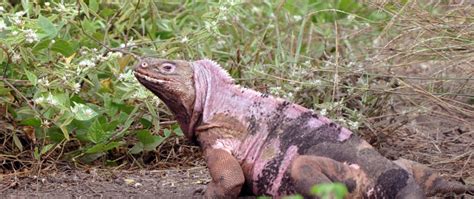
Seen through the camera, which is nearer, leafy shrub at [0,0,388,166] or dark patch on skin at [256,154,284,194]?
dark patch on skin at [256,154,284,194]

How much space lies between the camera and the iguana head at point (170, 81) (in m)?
5.90

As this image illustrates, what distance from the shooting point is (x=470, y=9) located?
682cm

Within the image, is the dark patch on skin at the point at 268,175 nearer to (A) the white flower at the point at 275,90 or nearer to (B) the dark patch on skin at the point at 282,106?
(B) the dark patch on skin at the point at 282,106

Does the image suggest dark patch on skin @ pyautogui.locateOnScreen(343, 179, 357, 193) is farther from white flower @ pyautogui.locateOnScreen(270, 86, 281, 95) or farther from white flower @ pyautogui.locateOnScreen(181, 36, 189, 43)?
white flower @ pyautogui.locateOnScreen(181, 36, 189, 43)

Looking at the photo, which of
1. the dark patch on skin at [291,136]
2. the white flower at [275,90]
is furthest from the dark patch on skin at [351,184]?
the white flower at [275,90]

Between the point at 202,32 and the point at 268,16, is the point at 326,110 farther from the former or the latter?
the point at 268,16

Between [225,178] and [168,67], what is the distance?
0.77 meters

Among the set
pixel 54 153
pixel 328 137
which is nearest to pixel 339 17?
pixel 54 153

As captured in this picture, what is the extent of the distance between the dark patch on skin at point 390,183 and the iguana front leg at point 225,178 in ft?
2.37

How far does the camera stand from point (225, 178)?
5566 mm

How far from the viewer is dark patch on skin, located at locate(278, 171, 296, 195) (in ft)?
18.1

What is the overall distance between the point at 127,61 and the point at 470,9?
7.70 ft

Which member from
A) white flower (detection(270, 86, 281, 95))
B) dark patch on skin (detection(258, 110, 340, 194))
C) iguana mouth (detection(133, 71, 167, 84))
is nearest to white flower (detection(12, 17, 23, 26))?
iguana mouth (detection(133, 71, 167, 84))

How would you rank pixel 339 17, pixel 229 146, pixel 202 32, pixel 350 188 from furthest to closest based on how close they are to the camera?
pixel 339 17 → pixel 202 32 → pixel 229 146 → pixel 350 188
